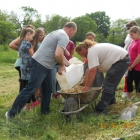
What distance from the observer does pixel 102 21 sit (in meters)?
67.2

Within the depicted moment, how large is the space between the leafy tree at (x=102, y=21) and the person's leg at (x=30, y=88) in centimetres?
6213

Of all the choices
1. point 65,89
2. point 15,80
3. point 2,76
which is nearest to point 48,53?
point 65,89

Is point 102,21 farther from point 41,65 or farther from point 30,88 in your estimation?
point 30,88

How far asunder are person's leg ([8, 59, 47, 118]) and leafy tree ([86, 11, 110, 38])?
204ft

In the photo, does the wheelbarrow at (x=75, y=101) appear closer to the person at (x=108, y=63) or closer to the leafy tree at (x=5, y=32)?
the person at (x=108, y=63)

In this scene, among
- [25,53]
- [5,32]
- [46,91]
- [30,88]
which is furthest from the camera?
[5,32]

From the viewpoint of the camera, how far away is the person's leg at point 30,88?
13.9 feet

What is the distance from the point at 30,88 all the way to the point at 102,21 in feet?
213

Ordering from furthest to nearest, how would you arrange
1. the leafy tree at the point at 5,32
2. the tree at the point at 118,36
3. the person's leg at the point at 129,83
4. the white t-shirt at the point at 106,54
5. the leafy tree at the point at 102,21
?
the leafy tree at the point at 102,21 → the tree at the point at 118,36 → the leafy tree at the point at 5,32 → the person's leg at the point at 129,83 → the white t-shirt at the point at 106,54

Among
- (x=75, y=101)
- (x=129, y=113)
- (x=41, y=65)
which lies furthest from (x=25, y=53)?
(x=129, y=113)

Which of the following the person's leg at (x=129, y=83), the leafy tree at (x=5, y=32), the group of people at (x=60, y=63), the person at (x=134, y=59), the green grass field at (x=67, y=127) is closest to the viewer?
the green grass field at (x=67, y=127)

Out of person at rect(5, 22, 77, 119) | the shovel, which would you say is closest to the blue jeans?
person at rect(5, 22, 77, 119)

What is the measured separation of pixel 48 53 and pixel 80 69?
938mm

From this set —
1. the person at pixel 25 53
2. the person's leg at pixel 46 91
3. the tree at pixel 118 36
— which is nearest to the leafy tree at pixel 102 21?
the tree at pixel 118 36
